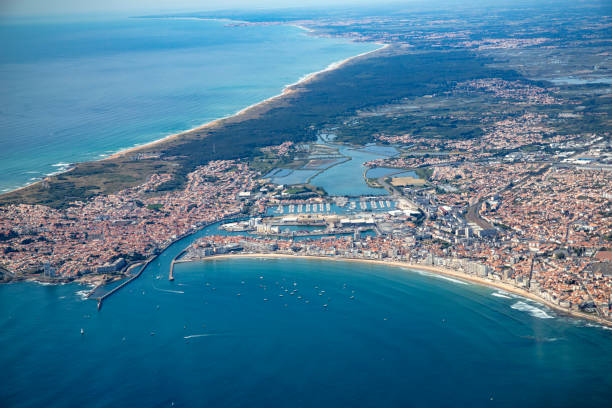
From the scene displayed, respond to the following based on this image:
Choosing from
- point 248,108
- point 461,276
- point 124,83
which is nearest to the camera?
point 461,276

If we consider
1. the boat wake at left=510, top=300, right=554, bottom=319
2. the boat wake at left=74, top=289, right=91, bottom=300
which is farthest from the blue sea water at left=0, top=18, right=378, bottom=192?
the boat wake at left=510, top=300, right=554, bottom=319

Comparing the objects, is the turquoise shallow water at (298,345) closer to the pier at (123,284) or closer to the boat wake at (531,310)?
the boat wake at (531,310)

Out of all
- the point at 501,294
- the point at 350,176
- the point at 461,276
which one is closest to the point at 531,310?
the point at 501,294

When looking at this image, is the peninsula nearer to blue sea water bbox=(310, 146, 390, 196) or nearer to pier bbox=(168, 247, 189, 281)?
blue sea water bbox=(310, 146, 390, 196)

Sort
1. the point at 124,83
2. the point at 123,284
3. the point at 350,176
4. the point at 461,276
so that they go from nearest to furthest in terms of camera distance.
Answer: the point at 461,276 < the point at 123,284 < the point at 350,176 < the point at 124,83

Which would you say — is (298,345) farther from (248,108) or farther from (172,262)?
(248,108)
